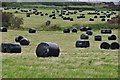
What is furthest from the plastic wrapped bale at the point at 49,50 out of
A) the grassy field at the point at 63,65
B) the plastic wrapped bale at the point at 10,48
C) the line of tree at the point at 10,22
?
the line of tree at the point at 10,22

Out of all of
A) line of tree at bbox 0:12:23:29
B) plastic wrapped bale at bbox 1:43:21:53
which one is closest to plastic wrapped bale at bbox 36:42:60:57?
plastic wrapped bale at bbox 1:43:21:53

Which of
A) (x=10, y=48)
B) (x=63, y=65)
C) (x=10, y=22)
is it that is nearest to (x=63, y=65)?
(x=63, y=65)

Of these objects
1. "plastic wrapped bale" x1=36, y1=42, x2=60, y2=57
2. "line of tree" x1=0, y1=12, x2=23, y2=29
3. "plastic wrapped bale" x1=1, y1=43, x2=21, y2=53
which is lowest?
"line of tree" x1=0, y1=12, x2=23, y2=29

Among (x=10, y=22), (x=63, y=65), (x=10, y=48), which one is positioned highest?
(x=63, y=65)

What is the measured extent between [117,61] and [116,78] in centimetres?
560

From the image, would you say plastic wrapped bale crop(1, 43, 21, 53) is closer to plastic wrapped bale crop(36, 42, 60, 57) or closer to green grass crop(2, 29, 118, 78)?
green grass crop(2, 29, 118, 78)

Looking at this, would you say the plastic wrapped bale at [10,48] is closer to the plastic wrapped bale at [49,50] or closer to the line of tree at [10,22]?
the plastic wrapped bale at [49,50]

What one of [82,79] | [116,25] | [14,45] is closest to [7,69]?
[82,79]

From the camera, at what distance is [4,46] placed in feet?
88.7

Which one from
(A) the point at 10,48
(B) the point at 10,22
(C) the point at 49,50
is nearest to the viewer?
(C) the point at 49,50

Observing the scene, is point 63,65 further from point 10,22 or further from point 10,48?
point 10,22

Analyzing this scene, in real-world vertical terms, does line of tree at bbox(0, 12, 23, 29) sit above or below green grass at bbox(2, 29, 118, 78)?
below

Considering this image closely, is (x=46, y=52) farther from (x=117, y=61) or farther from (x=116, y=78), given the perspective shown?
(x=116, y=78)

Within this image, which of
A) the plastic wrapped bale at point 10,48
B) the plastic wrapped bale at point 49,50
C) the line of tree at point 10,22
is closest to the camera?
the plastic wrapped bale at point 49,50
